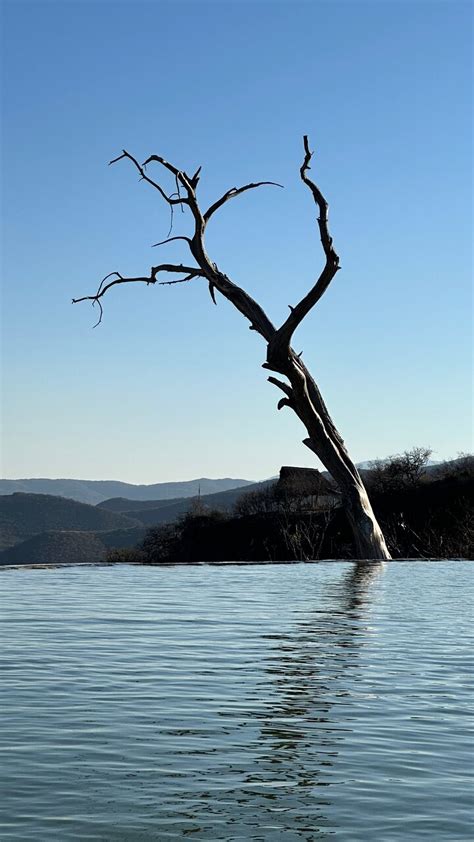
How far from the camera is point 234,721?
4.43 meters

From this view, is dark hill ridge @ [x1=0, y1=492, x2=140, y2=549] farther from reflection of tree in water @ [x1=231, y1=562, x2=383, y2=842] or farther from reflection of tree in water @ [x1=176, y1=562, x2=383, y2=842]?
reflection of tree in water @ [x1=176, y1=562, x2=383, y2=842]

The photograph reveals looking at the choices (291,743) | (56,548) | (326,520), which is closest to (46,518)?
(56,548)

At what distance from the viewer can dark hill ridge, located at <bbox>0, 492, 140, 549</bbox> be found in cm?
11481

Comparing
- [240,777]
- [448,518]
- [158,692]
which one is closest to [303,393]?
[158,692]

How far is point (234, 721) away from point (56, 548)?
93.3 m

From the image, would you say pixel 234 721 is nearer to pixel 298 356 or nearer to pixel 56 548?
pixel 298 356

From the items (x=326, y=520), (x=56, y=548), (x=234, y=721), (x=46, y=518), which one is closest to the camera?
(x=234, y=721)

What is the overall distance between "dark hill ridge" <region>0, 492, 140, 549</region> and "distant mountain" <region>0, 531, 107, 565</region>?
8.04 m

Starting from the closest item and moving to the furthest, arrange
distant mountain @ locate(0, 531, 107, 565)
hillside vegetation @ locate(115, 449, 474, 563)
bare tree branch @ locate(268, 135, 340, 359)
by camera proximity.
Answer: bare tree branch @ locate(268, 135, 340, 359)
hillside vegetation @ locate(115, 449, 474, 563)
distant mountain @ locate(0, 531, 107, 565)

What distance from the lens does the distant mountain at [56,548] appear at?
9381 centimetres

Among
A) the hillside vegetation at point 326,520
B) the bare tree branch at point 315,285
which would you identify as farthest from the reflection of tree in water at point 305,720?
the hillside vegetation at point 326,520

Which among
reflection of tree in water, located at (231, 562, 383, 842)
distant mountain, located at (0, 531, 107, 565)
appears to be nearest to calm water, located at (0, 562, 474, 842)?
reflection of tree in water, located at (231, 562, 383, 842)

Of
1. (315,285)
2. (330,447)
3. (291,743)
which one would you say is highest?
(315,285)

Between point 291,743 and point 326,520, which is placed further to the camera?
point 326,520
